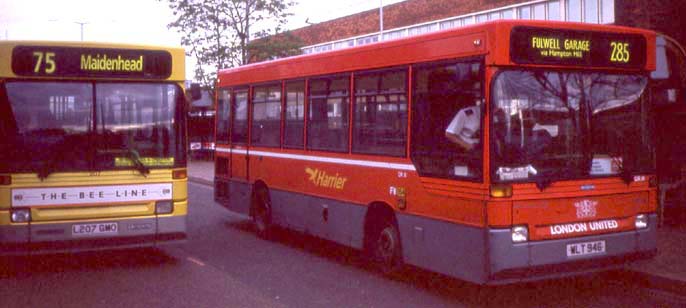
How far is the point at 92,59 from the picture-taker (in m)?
11.0

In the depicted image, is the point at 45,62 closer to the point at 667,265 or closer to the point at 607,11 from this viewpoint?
the point at 667,265

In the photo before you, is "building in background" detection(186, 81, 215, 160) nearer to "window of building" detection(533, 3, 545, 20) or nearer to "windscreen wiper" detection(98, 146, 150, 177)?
"window of building" detection(533, 3, 545, 20)

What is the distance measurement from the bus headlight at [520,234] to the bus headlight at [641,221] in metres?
1.59

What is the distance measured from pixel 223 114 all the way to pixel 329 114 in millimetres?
4781

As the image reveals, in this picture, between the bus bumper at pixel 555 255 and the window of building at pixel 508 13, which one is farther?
the window of building at pixel 508 13

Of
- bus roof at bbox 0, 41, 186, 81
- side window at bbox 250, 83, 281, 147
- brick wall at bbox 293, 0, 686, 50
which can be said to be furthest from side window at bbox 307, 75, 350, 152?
brick wall at bbox 293, 0, 686, 50

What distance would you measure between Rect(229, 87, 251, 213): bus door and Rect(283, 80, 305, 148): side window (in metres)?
1.85

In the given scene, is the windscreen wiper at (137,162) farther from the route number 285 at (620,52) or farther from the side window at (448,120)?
the route number 285 at (620,52)

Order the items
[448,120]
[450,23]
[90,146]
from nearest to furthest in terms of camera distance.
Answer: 1. [448,120]
2. [90,146]
3. [450,23]

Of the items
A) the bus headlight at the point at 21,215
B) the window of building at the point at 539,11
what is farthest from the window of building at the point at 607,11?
the bus headlight at the point at 21,215

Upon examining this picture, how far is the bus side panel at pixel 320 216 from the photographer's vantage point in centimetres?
1088

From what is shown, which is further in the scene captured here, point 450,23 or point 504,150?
point 450,23

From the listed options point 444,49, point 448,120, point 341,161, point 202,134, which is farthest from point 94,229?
point 202,134

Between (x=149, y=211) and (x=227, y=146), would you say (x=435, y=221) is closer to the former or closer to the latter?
(x=149, y=211)
